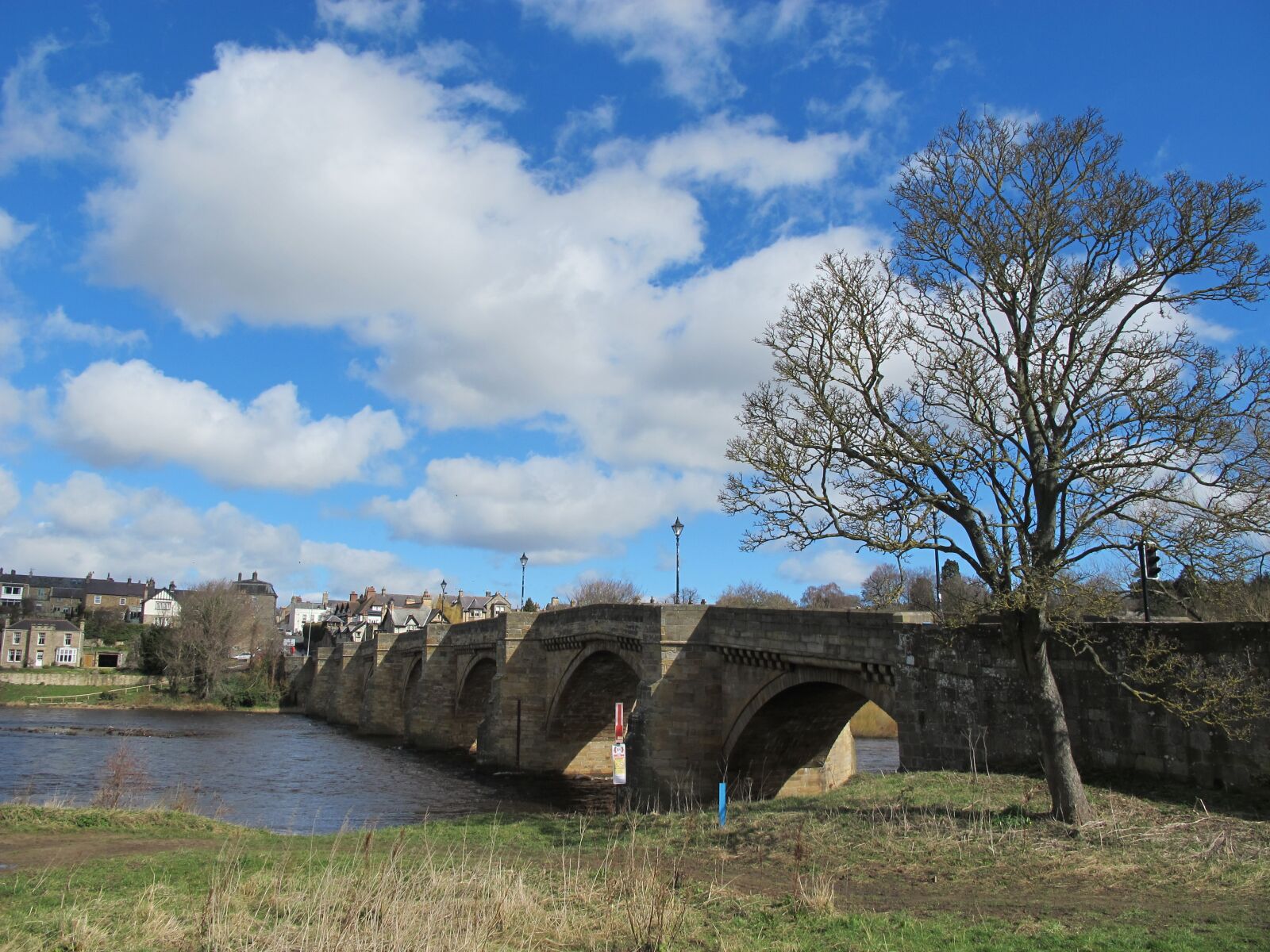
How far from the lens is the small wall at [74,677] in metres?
76.0

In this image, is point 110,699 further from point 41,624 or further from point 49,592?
point 49,592

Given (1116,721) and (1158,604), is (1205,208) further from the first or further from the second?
(1158,604)

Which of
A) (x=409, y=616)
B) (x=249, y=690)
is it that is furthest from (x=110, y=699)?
(x=409, y=616)

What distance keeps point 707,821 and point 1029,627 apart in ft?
21.1

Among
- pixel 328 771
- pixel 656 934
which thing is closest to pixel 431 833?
pixel 656 934

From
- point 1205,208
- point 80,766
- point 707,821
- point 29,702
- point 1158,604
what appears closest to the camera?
point 1205,208

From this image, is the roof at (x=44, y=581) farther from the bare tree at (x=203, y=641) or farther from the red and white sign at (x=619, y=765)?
the red and white sign at (x=619, y=765)

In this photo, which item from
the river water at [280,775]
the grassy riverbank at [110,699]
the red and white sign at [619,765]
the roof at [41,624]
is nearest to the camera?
the red and white sign at [619,765]

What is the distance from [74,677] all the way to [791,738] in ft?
255

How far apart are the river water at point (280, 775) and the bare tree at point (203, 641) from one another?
1673 cm

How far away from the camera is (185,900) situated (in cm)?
952

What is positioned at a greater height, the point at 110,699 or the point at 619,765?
the point at 619,765

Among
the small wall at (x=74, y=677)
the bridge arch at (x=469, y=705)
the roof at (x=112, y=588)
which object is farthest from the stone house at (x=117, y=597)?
the bridge arch at (x=469, y=705)

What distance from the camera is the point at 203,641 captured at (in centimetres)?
7431
